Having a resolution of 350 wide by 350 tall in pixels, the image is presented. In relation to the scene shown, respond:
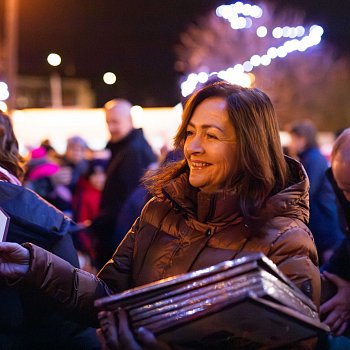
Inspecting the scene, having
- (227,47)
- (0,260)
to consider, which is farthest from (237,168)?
(227,47)

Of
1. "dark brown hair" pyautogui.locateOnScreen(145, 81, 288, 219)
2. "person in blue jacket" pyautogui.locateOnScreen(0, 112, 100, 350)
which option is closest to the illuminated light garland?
"person in blue jacket" pyautogui.locateOnScreen(0, 112, 100, 350)

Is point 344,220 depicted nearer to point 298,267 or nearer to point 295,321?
point 298,267

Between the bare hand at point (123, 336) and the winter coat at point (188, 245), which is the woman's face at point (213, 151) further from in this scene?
the bare hand at point (123, 336)

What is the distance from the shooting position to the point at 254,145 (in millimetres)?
2584

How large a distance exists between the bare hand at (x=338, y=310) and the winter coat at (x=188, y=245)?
0.90 m

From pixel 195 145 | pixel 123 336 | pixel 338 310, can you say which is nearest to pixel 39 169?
pixel 338 310

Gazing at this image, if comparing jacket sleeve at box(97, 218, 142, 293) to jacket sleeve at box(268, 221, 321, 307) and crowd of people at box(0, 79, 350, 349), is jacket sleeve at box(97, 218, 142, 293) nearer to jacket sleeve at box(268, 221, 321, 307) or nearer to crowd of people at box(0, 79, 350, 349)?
crowd of people at box(0, 79, 350, 349)

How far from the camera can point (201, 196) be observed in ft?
8.50

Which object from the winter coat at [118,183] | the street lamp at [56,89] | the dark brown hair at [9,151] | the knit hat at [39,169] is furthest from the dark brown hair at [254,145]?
the street lamp at [56,89]

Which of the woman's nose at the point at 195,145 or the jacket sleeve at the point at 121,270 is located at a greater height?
the woman's nose at the point at 195,145

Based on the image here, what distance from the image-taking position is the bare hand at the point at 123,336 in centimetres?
201

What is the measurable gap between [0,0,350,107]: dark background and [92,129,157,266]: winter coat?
11.6 metres

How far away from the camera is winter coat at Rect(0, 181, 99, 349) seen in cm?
302

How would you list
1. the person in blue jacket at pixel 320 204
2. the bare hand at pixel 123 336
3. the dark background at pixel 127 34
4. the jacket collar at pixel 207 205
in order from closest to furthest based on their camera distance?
1. the bare hand at pixel 123 336
2. the jacket collar at pixel 207 205
3. the person in blue jacket at pixel 320 204
4. the dark background at pixel 127 34
